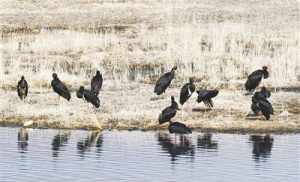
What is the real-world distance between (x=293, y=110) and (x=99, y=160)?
12.2 metres

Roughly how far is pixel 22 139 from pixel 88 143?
2.23 meters

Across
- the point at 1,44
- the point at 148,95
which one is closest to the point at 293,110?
the point at 148,95

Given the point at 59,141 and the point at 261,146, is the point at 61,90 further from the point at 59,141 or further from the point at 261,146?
the point at 261,146

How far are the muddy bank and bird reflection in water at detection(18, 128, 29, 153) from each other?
1115 millimetres

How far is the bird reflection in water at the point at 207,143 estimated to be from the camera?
28.7 meters

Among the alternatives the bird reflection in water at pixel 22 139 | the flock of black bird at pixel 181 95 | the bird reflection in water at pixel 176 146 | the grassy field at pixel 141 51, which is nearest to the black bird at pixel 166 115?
the flock of black bird at pixel 181 95

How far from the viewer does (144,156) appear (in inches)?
1050

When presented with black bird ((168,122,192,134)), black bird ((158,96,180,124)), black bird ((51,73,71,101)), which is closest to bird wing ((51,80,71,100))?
black bird ((51,73,71,101))

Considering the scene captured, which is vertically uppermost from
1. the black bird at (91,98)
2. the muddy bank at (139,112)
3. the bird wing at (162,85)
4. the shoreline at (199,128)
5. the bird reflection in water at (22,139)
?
the bird wing at (162,85)

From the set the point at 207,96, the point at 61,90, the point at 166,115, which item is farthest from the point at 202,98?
the point at 61,90

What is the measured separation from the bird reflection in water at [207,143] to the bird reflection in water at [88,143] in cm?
298

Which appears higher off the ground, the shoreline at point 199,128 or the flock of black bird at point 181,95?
the flock of black bird at point 181,95

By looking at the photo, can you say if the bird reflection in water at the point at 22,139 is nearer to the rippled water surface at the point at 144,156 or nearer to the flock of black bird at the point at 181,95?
the rippled water surface at the point at 144,156

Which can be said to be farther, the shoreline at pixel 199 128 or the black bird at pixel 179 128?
the shoreline at pixel 199 128
